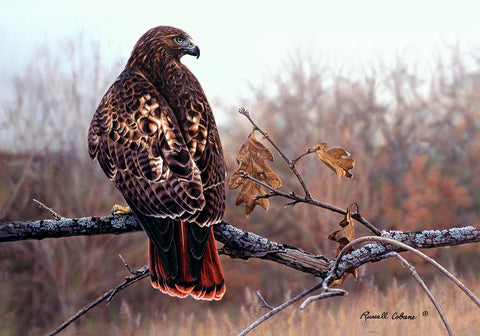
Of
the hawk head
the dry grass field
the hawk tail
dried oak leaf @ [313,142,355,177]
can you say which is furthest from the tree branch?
the hawk head

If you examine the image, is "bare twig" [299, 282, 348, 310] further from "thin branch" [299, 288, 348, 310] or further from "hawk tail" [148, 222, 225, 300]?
"hawk tail" [148, 222, 225, 300]

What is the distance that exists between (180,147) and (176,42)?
0.47 metres

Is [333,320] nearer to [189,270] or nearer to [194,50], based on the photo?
[189,270]

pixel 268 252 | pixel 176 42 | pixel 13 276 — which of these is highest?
pixel 176 42

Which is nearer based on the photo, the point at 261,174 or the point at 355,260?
the point at 355,260

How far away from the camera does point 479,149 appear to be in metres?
2.22

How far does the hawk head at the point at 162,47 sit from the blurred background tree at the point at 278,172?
0.19 metres

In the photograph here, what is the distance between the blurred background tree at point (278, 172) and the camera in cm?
200

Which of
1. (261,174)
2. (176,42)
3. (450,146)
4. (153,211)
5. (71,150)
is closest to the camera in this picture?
(153,211)

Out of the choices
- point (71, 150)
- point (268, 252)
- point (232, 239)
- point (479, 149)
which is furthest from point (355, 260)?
point (71, 150)

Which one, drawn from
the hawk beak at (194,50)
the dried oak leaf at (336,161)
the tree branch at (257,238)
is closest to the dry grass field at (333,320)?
the tree branch at (257,238)

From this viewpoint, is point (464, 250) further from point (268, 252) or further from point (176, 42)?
→ point (176, 42)

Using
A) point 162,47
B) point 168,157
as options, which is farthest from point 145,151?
point 162,47

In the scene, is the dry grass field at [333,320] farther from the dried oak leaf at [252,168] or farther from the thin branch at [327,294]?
the thin branch at [327,294]
